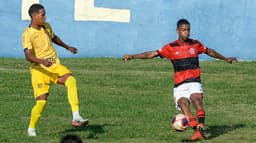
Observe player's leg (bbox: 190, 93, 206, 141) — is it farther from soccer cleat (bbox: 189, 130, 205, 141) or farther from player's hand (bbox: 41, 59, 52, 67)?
player's hand (bbox: 41, 59, 52, 67)

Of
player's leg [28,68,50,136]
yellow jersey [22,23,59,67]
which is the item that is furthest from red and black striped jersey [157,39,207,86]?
player's leg [28,68,50,136]

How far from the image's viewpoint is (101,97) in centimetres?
1658

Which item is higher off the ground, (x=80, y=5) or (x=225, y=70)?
(x=80, y=5)

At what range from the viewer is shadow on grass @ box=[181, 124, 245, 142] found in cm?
1226

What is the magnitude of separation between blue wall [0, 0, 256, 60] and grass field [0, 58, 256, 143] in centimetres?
58

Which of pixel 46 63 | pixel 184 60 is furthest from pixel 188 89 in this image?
pixel 46 63

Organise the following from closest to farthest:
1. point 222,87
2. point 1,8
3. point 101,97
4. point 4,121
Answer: point 4,121, point 101,97, point 222,87, point 1,8

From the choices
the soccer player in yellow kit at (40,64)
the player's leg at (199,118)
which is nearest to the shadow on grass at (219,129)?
the player's leg at (199,118)

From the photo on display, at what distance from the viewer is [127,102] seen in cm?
1584

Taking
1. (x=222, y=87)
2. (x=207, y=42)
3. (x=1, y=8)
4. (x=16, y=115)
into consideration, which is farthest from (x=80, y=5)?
(x=16, y=115)

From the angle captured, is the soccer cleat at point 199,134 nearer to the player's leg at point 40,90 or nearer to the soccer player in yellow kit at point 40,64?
the soccer player in yellow kit at point 40,64

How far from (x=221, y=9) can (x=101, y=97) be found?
24.6ft

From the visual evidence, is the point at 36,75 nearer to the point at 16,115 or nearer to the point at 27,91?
the point at 16,115

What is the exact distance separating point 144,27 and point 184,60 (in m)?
11.3
